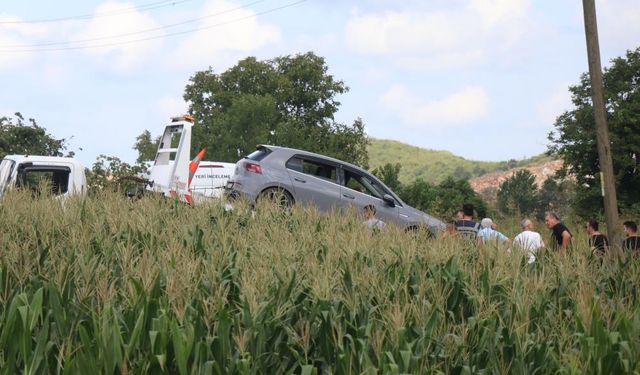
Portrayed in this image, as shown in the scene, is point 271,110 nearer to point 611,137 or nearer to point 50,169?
point 611,137

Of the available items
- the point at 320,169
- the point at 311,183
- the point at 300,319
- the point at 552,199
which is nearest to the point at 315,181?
the point at 311,183

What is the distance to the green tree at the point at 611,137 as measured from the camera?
5509 cm

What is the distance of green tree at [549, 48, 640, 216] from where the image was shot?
55094 mm

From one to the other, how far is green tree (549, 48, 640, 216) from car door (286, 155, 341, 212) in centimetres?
3736

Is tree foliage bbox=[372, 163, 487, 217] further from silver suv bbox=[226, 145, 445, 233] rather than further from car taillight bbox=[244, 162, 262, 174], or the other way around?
car taillight bbox=[244, 162, 262, 174]

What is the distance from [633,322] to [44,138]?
38.8m

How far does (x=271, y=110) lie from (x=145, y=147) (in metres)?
17.3

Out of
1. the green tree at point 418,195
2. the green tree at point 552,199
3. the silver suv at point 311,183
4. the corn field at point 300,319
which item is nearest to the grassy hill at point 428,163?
the green tree at point 552,199

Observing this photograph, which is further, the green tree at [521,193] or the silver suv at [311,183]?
the green tree at [521,193]

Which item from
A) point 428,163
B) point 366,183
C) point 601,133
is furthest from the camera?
point 428,163

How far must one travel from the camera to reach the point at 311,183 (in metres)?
19.2

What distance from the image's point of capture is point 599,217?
51.1 m

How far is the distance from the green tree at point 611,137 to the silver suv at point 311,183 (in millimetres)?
37099

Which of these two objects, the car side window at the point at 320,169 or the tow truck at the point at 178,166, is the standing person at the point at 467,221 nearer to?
the car side window at the point at 320,169
